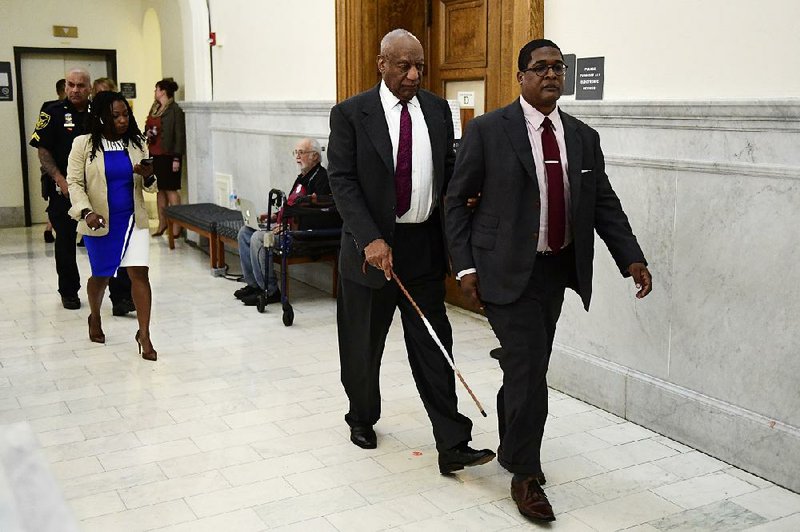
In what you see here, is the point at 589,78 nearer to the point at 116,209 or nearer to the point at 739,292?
the point at 739,292

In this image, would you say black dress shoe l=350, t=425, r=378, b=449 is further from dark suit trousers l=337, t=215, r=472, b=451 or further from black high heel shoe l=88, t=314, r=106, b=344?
black high heel shoe l=88, t=314, r=106, b=344

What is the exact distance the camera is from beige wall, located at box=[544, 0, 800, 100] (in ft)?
13.3

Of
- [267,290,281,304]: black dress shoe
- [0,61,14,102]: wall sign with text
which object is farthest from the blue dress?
[0,61,14,102]: wall sign with text

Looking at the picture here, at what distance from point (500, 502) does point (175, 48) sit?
9738mm

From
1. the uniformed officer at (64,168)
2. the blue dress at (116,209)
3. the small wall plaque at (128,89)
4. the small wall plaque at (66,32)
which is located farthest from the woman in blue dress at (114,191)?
the small wall plaque at (128,89)

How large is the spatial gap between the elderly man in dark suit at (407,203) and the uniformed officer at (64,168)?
142 inches

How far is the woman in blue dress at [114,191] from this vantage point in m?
5.82

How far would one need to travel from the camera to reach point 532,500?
3.75 meters

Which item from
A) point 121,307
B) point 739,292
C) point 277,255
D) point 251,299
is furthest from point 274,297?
point 739,292

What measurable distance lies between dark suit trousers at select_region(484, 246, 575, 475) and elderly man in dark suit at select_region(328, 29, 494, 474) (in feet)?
1.20

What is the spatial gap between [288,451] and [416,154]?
1.57 metres

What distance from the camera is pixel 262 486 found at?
4102 mm

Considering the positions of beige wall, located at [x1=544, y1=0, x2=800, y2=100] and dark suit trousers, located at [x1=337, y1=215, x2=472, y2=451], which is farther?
dark suit trousers, located at [x1=337, y1=215, x2=472, y2=451]

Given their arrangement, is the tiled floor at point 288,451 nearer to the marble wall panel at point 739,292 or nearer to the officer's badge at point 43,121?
the marble wall panel at point 739,292
